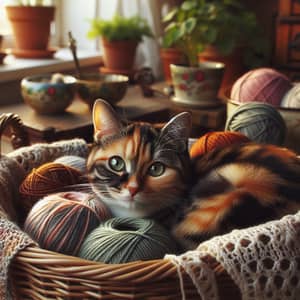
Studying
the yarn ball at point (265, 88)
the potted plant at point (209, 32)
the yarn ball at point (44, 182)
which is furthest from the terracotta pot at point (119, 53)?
the yarn ball at point (44, 182)

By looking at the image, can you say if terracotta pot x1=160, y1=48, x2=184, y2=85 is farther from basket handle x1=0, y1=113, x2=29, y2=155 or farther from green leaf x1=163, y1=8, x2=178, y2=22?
basket handle x1=0, y1=113, x2=29, y2=155

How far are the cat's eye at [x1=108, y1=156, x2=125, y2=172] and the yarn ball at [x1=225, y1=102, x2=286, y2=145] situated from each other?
0.88ft

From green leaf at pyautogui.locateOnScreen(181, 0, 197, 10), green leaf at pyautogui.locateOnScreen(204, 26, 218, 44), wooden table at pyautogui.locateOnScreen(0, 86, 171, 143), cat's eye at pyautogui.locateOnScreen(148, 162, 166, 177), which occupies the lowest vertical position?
wooden table at pyautogui.locateOnScreen(0, 86, 171, 143)

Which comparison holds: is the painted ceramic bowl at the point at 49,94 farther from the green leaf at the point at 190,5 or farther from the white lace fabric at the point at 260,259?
the white lace fabric at the point at 260,259

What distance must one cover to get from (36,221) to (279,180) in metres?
0.28

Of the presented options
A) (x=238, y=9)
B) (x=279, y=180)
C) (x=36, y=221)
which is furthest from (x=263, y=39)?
(x=36, y=221)

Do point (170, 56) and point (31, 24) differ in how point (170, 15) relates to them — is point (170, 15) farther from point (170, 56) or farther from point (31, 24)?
point (31, 24)

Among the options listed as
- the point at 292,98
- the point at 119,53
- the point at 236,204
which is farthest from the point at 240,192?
the point at 119,53

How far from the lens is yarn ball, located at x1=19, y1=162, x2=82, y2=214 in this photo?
659 millimetres

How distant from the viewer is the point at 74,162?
2.38ft

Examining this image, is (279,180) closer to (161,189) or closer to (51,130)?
(161,189)

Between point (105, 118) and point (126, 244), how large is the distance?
0.53 ft

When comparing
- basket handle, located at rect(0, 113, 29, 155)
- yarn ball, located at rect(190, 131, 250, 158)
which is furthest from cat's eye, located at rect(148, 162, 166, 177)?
basket handle, located at rect(0, 113, 29, 155)

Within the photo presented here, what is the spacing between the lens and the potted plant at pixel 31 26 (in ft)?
4.36
